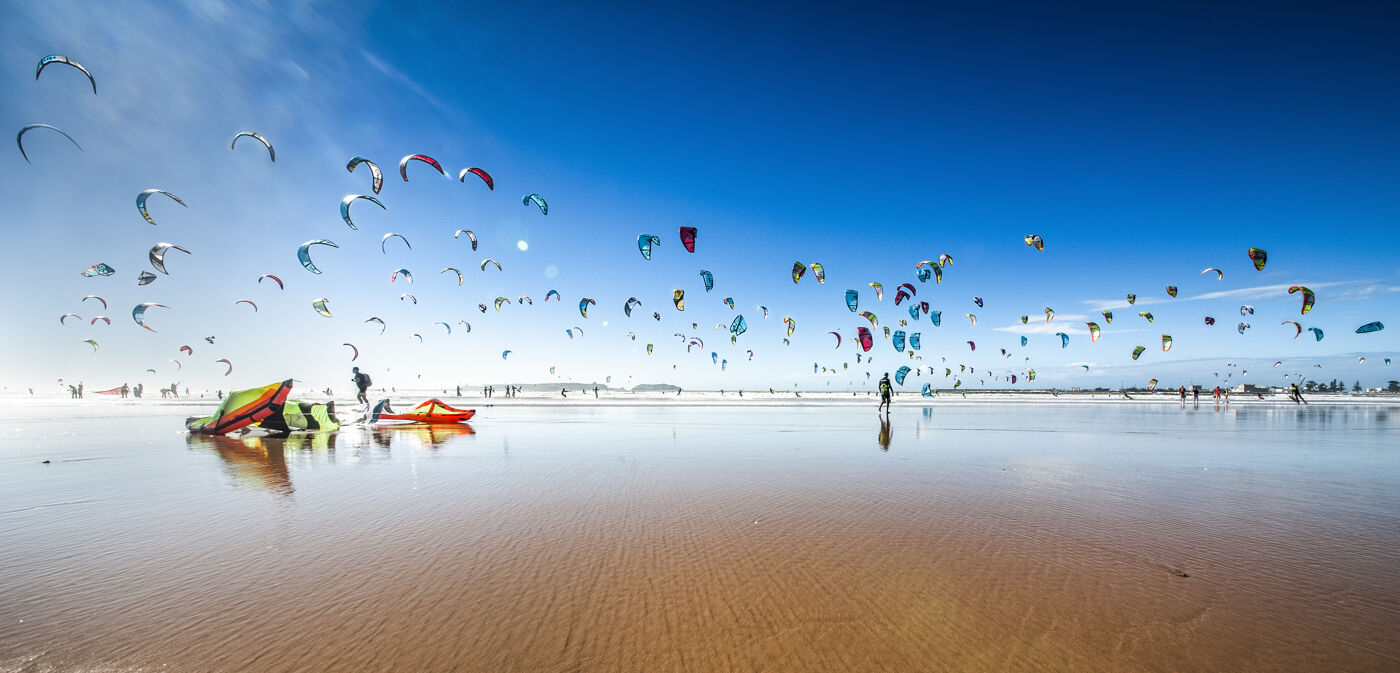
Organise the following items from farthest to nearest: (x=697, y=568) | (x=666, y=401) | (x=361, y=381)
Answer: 1. (x=666, y=401)
2. (x=361, y=381)
3. (x=697, y=568)

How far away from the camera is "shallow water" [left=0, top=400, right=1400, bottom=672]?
118 inches

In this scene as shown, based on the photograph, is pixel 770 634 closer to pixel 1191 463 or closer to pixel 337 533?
pixel 337 533

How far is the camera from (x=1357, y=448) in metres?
12.4

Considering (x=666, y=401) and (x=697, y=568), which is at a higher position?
(x=697, y=568)

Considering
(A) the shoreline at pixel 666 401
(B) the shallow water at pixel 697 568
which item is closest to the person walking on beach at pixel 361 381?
(A) the shoreline at pixel 666 401

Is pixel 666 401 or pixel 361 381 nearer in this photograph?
pixel 361 381

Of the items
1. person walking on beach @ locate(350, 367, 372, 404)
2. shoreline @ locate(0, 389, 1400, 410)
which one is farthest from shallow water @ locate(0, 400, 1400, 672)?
shoreline @ locate(0, 389, 1400, 410)

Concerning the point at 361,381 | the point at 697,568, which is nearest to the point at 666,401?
the point at 361,381

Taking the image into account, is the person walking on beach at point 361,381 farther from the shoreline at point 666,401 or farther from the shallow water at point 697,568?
the shallow water at point 697,568

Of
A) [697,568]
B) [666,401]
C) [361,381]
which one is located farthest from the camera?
[666,401]

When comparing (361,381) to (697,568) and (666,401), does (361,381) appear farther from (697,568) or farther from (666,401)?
(666,401)

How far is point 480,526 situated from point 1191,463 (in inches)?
496

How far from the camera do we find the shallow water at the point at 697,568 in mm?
2986

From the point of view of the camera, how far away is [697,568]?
432 cm
